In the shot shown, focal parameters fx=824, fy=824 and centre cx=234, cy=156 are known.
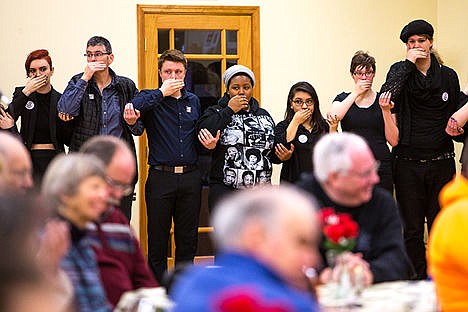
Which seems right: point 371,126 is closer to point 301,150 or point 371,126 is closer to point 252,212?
point 301,150

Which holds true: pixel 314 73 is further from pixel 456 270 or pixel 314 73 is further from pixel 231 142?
pixel 456 270

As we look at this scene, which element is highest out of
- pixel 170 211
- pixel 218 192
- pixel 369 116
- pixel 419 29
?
pixel 419 29

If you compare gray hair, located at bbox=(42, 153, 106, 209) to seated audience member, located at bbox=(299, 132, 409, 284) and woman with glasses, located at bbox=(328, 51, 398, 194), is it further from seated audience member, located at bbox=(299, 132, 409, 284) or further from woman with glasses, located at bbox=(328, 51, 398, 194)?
woman with glasses, located at bbox=(328, 51, 398, 194)

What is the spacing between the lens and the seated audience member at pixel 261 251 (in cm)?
179

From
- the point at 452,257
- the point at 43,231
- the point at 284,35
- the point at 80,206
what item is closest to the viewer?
the point at 43,231

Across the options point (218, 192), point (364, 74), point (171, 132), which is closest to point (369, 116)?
point (364, 74)

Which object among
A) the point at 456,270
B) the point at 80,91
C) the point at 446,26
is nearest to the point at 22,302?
the point at 456,270

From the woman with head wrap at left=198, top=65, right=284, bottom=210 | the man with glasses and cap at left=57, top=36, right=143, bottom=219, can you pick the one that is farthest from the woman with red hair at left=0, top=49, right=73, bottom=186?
the woman with head wrap at left=198, top=65, right=284, bottom=210

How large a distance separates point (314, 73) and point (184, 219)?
2.22m

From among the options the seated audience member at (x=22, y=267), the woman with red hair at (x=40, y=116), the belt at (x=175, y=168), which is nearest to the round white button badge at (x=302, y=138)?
the belt at (x=175, y=168)

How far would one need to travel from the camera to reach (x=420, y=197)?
18.5 feet

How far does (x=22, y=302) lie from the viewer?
4.73 feet

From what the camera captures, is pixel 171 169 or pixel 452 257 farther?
pixel 171 169

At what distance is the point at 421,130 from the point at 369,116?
1.22 ft
